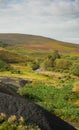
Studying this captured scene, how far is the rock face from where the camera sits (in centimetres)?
1788

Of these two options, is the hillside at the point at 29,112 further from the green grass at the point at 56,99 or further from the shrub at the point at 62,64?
the shrub at the point at 62,64


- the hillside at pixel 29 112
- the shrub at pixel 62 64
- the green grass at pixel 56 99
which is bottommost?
the shrub at pixel 62 64

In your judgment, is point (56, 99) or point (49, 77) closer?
point (56, 99)

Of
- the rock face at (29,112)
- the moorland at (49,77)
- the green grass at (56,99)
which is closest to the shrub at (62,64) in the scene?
the moorland at (49,77)

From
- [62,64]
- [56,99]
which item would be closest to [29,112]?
[56,99]

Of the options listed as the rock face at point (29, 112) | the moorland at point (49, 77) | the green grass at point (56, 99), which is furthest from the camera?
the moorland at point (49, 77)

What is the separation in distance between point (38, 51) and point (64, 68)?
84.9 m

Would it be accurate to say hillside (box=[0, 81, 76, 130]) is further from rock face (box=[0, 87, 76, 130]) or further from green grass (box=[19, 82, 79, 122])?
green grass (box=[19, 82, 79, 122])

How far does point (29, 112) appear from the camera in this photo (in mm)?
18281

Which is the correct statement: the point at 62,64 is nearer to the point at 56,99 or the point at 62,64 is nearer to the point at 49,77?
the point at 49,77

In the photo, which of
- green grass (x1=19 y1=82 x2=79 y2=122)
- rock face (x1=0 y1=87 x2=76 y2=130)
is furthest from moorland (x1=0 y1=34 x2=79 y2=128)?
rock face (x1=0 y1=87 x2=76 y2=130)

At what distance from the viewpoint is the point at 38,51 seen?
18538cm

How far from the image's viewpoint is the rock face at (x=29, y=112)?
704 inches

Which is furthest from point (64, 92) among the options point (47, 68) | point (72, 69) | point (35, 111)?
point (47, 68)
